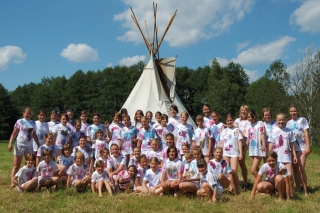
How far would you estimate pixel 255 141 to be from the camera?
524cm

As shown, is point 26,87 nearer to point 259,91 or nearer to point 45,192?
point 259,91

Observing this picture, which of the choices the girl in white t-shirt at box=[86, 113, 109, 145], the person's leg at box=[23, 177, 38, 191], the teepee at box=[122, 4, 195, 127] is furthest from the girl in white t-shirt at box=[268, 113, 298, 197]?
the teepee at box=[122, 4, 195, 127]

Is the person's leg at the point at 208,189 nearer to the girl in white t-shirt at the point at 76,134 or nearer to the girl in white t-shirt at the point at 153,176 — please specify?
the girl in white t-shirt at the point at 153,176

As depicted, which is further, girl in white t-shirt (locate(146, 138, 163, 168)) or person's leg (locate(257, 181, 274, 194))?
girl in white t-shirt (locate(146, 138, 163, 168))

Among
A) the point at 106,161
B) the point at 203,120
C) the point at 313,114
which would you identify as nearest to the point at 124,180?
the point at 106,161

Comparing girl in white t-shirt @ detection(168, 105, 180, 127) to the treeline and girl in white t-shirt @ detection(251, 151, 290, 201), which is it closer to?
girl in white t-shirt @ detection(251, 151, 290, 201)

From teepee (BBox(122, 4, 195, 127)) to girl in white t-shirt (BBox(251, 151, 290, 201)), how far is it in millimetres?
7247

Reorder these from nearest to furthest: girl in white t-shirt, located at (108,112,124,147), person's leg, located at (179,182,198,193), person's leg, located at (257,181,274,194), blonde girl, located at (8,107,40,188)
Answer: person's leg, located at (257,181,274,194) < person's leg, located at (179,182,198,193) < blonde girl, located at (8,107,40,188) < girl in white t-shirt, located at (108,112,124,147)

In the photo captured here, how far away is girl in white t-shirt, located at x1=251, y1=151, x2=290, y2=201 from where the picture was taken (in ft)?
14.5

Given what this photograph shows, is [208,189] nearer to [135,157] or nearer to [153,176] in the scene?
[153,176]

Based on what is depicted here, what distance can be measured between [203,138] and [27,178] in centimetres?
293

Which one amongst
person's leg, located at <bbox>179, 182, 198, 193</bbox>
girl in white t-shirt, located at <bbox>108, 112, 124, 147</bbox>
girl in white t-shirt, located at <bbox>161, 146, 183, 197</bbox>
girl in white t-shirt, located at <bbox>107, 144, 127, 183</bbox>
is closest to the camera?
person's leg, located at <bbox>179, 182, 198, 193</bbox>

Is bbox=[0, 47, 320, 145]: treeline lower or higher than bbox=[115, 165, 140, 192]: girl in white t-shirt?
higher

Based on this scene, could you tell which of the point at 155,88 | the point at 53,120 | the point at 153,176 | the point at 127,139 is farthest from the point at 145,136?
the point at 155,88
